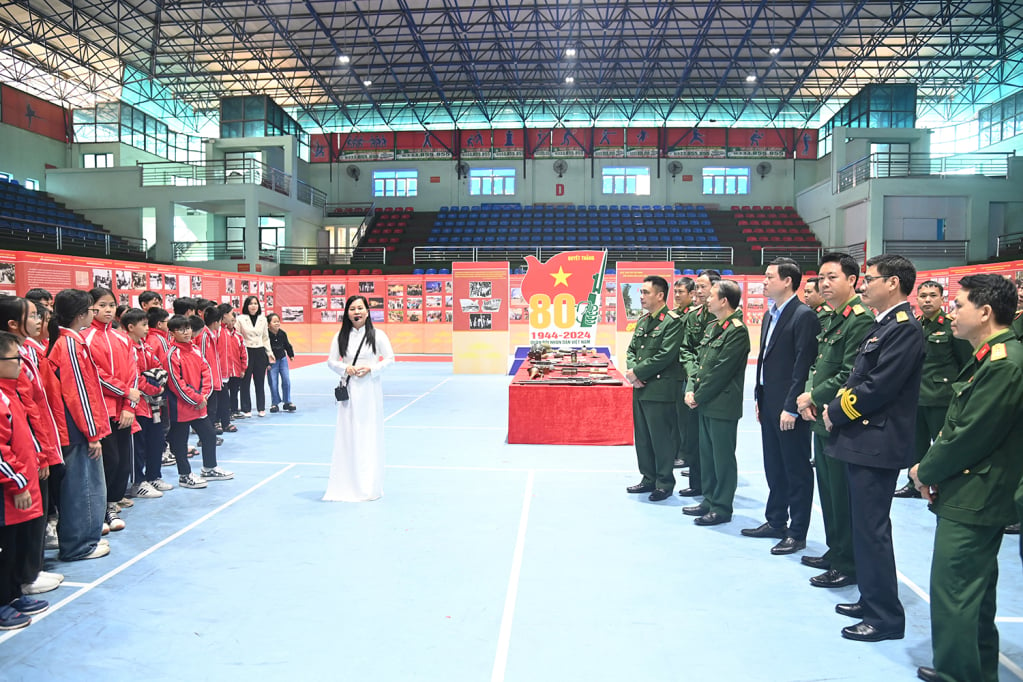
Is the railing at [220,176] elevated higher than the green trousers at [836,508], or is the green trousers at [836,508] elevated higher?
the railing at [220,176]

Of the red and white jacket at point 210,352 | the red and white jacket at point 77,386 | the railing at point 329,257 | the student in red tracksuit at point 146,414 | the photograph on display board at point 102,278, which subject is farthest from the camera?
the railing at point 329,257

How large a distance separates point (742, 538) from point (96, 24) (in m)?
24.6

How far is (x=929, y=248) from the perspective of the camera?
2000cm

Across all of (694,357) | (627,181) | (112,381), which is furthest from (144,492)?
(627,181)

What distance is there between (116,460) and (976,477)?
4.94 meters

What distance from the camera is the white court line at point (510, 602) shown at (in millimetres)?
2754

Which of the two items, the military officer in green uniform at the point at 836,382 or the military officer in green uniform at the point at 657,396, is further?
the military officer in green uniform at the point at 657,396

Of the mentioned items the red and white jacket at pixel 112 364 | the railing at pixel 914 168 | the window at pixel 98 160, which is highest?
the window at pixel 98 160

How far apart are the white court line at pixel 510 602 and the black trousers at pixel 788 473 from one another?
166cm

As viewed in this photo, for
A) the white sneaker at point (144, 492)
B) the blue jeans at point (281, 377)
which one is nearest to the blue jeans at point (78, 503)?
the white sneaker at point (144, 492)

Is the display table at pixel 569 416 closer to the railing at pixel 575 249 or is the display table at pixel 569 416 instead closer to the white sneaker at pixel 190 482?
the white sneaker at pixel 190 482

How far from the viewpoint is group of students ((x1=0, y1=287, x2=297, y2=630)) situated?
3078 mm

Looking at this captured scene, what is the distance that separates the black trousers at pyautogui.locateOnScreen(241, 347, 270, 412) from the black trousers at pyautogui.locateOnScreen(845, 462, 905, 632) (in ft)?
26.3

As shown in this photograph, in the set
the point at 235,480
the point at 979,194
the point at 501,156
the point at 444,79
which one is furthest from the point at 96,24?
the point at 979,194
